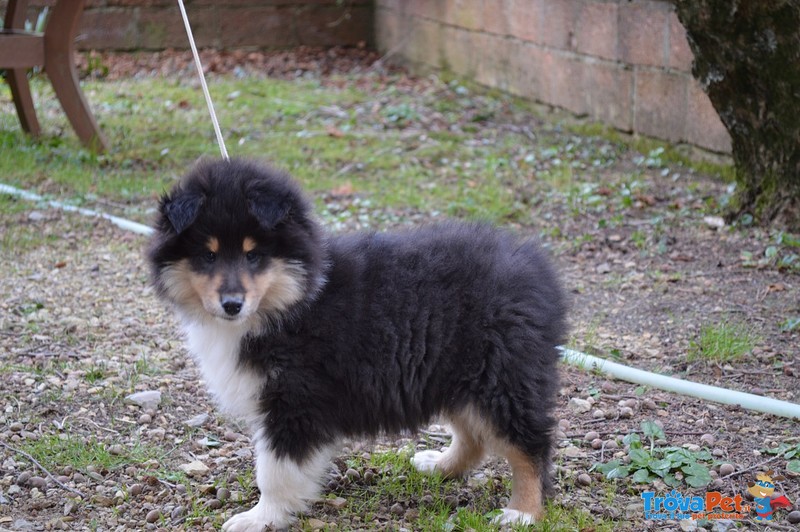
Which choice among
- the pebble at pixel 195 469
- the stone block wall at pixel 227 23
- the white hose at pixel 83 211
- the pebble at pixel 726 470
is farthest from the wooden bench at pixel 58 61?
the pebble at pixel 726 470

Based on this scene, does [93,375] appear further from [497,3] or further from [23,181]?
[497,3]

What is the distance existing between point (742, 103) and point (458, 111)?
171 inches

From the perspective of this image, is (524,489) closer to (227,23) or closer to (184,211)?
(184,211)

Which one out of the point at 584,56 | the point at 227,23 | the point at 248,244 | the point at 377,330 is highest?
the point at 248,244

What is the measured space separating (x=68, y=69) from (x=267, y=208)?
18.8ft

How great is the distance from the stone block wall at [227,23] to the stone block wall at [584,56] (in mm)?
1414

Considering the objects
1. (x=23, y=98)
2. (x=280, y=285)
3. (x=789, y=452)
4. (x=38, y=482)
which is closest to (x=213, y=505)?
(x=38, y=482)

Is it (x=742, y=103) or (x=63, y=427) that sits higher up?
(x=742, y=103)

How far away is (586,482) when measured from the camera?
3859mm

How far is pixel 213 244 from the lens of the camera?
335 cm

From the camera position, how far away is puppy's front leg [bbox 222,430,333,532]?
342 cm

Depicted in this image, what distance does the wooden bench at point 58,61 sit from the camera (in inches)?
324

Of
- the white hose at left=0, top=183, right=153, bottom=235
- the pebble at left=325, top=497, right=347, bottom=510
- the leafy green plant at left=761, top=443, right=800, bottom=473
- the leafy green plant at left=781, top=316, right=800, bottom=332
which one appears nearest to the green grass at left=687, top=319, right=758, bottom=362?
the leafy green plant at left=781, top=316, right=800, bottom=332

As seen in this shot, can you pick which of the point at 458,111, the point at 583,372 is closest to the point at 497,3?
the point at 458,111
